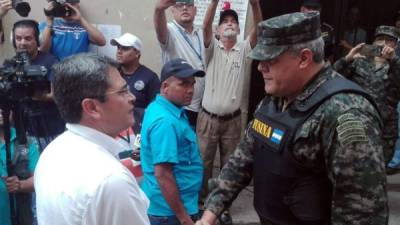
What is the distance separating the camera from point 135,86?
13.8 ft

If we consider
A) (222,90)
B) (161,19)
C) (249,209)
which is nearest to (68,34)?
(161,19)

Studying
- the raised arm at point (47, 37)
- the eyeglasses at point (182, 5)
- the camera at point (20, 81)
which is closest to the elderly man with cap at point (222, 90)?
the eyeglasses at point (182, 5)

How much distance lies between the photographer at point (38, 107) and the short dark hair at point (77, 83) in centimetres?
172

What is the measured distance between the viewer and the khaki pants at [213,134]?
177 inches

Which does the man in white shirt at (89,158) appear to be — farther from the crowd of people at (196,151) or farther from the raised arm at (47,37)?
the raised arm at (47,37)

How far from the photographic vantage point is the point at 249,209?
4.70 meters

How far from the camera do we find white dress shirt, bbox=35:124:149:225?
4.79 feet

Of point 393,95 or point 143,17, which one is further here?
point 143,17

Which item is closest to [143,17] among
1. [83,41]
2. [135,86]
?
[83,41]

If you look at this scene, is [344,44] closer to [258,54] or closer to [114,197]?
[258,54]

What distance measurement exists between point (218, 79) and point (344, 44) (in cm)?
175

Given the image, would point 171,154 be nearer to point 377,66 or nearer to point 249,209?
point 249,209

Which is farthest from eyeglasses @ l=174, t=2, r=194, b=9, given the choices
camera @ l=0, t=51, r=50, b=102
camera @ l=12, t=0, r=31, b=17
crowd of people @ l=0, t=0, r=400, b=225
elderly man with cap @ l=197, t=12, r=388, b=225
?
elderly man with cap @ l=197, t=12, r=388, b=225

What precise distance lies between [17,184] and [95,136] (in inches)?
59.1
